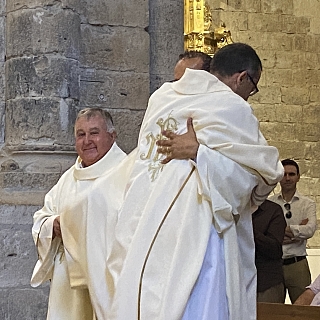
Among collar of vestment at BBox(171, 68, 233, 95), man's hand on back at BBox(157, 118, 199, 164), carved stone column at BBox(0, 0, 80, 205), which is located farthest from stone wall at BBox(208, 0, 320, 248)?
man's hand on back at BBox(157, 118, 199, 164)

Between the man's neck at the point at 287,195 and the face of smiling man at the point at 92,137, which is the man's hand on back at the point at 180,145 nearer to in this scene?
the face of smiling man at the point at 92,137

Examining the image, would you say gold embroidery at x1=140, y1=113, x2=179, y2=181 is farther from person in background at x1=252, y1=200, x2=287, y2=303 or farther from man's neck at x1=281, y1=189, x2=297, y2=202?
man's neck at x1=281, y1=189, x2=297, y2=202

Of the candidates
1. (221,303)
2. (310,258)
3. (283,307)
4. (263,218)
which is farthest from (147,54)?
(310,258)

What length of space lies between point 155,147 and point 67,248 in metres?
0.65

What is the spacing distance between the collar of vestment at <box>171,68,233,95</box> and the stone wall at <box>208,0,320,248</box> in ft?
25.6

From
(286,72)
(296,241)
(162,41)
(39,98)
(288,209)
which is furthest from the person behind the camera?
(286,72)

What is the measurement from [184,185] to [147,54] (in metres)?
2.20

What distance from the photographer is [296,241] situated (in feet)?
20.9

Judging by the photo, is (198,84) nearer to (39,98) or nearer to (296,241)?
(39,98)

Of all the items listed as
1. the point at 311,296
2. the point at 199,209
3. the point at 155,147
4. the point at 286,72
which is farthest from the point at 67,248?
the point at 286,72

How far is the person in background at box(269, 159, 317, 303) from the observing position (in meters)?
6.34

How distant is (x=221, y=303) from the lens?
10.3 ft

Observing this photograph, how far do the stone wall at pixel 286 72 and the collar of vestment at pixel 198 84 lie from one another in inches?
307

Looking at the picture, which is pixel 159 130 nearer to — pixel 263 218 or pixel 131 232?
pixel 131 232
